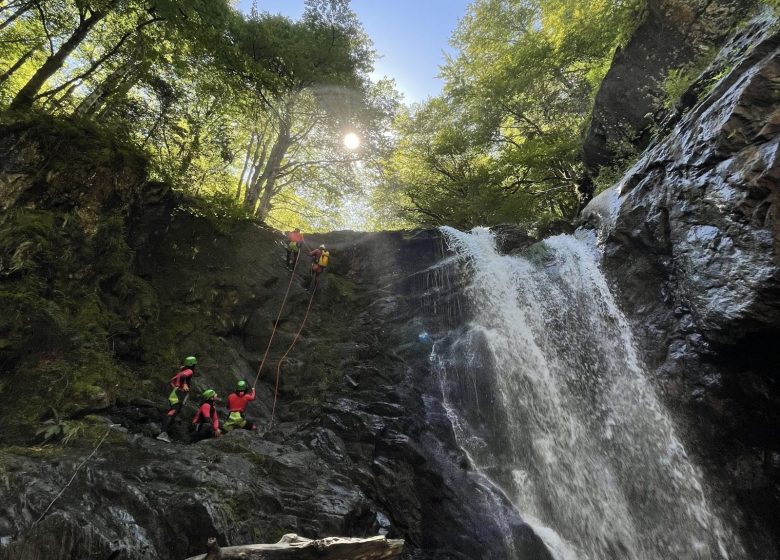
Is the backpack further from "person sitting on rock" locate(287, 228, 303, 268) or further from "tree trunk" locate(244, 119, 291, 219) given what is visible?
"tree trunk" locate(244, 119, 291, 219)

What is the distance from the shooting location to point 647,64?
529 inches

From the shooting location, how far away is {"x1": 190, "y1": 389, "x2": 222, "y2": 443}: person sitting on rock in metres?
7.16

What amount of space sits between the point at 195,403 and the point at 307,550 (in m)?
6.10

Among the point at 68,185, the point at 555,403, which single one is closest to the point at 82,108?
the point at 68,185

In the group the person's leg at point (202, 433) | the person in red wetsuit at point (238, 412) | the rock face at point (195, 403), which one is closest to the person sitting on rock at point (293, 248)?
the rock face at point (195, 403)

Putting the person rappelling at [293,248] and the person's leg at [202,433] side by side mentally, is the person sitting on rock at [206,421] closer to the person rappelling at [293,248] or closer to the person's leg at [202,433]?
the person's leg at [202,433]

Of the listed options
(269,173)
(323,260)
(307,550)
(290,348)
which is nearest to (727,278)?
(307,550)

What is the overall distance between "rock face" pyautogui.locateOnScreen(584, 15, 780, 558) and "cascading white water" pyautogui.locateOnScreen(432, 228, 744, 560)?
0.67 metres

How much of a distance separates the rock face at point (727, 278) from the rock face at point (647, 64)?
3307 millimetres

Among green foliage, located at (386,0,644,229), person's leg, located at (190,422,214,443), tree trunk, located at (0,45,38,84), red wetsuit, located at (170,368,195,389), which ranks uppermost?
green foliage, located at (386,0,644,229)

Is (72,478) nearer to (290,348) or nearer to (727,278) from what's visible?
(290,348)

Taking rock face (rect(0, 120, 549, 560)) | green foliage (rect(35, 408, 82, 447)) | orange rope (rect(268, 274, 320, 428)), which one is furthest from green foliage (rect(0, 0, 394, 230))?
green foliage (rect(35, 408, 82, 447))

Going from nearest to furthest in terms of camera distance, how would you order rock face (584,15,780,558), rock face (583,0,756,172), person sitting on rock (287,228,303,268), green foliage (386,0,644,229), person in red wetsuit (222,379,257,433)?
rock face (584,15,780,558) → person in red wetsuit (222,379,257,433) → rock face (583,0,756,172) → person sitting on rock (287,228,303,268) → green foliage (386,0,644,229)

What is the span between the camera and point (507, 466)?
838cm
